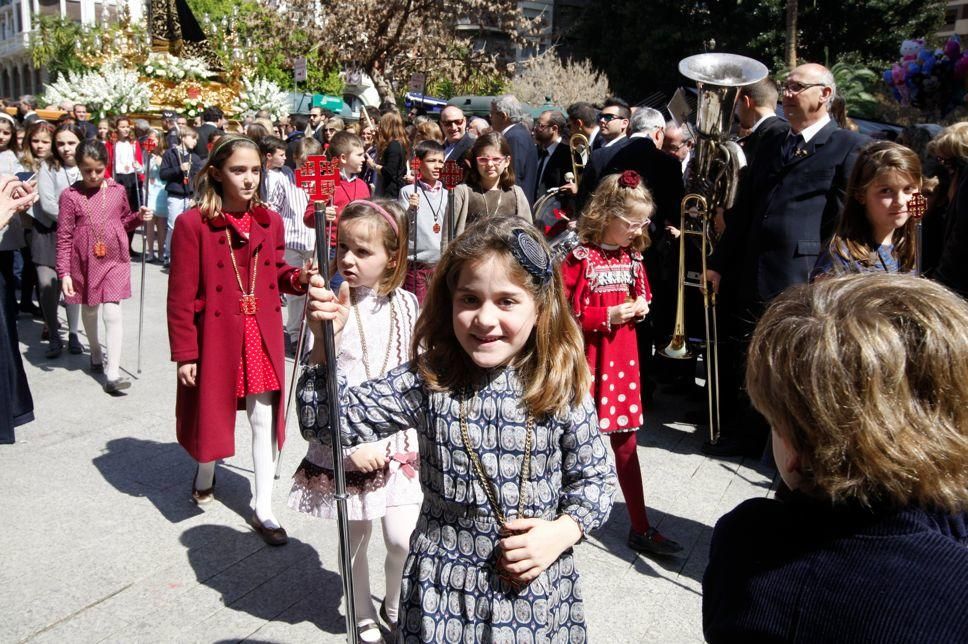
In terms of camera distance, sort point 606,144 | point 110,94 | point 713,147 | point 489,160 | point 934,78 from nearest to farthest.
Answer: point 713,147 → point 489,160 → point 606,144 → point 934,78 → point 110,94

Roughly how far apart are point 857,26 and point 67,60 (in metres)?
39.3

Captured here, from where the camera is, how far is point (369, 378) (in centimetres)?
325

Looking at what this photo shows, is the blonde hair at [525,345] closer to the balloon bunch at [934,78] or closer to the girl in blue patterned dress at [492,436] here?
the girl in blue patterned dress at [492,436]

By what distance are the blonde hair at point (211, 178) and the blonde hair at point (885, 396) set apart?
132 inches

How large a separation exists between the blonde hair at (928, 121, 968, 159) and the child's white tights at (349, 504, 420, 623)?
13.3ft

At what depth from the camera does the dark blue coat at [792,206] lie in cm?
479

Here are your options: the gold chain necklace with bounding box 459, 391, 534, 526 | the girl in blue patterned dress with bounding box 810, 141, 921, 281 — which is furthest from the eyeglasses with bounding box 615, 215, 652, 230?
the gold chain necklace with bounding box 459, 391, 534, 526

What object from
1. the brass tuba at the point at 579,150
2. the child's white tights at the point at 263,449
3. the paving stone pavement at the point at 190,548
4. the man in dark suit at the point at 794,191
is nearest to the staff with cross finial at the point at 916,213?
the man in dark suit at the point at 794,191

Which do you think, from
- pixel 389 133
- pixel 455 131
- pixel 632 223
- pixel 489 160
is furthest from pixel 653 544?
pixel 389 133

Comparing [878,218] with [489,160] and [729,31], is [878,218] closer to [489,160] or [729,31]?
[489,160]

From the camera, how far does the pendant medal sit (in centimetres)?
421

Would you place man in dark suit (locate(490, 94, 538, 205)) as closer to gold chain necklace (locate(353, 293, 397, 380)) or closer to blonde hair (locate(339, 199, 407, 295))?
blonde hair (locate(339, 199, 407, 295))

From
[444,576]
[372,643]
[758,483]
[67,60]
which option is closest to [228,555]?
[372,643]

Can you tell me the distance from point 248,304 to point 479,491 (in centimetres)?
245
